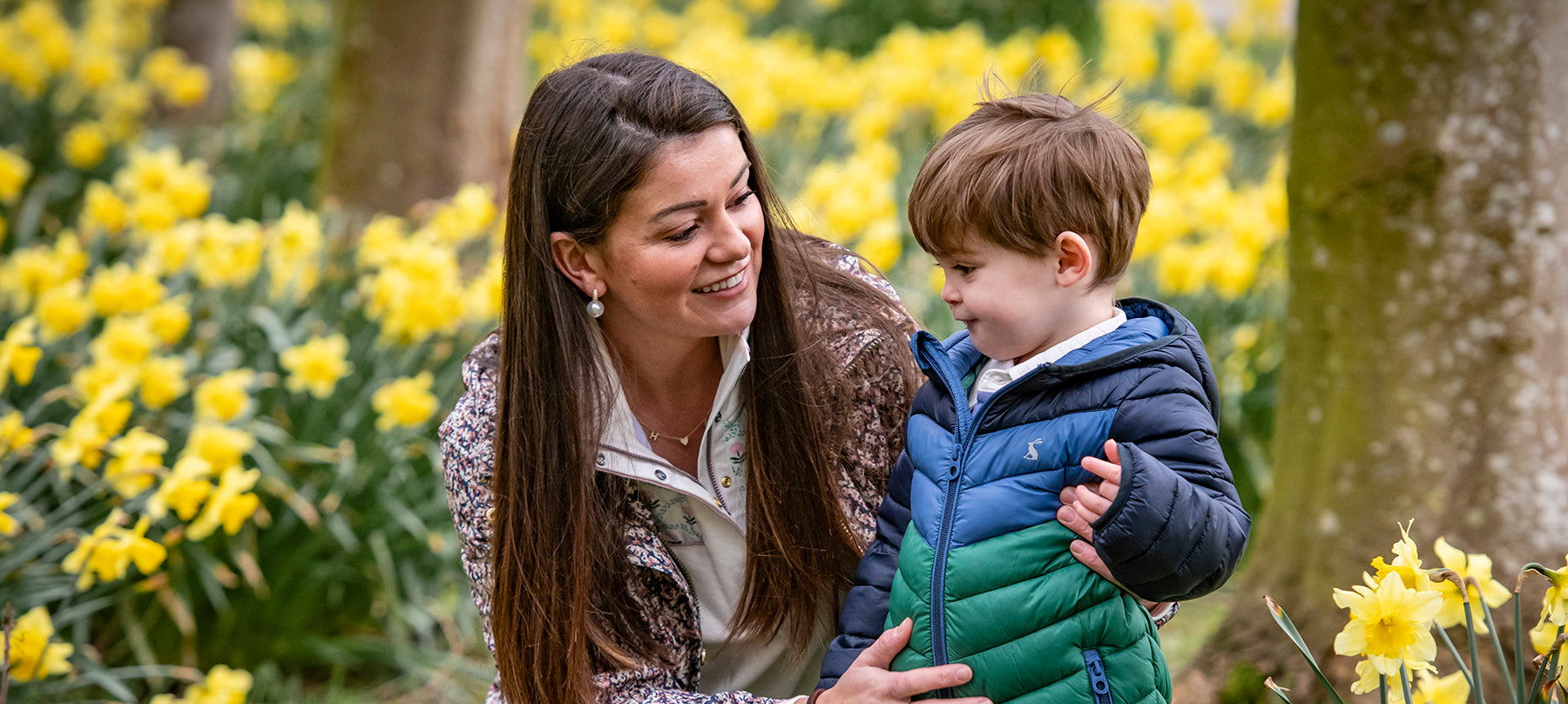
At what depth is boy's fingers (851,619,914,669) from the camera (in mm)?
1457

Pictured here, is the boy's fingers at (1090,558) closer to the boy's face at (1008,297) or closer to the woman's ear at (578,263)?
the boy's face at (1008,297)

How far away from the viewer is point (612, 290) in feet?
5.98

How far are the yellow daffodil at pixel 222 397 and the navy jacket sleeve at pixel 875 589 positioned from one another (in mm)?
1723

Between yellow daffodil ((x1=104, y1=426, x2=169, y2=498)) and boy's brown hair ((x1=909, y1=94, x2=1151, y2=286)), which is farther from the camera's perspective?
yellow daffodil ((x1=104, y1=426, x2=169, y2=498))

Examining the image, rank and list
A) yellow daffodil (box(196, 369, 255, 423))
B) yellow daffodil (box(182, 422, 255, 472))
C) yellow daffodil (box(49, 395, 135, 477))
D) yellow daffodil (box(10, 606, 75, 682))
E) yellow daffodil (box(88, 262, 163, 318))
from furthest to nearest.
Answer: yellow daffodil (box(88, 262, 163, 318)) → yellow daffodil (box(196, 369, 255, 423)) → yellow daffodil (box(182, 422, 255, 472)) → yellow daffodil (box(49, 395, 135, 477)) → yellow daffodil (box(10, 606, 75, 682))

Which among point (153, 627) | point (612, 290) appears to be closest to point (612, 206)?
point (612, 290)

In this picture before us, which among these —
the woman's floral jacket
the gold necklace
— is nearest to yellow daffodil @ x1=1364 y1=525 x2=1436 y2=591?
the woman's floral jacket

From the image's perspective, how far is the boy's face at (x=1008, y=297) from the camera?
4.62 ft

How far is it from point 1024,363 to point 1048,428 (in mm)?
111

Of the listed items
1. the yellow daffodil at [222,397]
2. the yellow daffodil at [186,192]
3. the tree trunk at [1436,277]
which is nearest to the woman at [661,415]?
the tree trunk at [1436,277]

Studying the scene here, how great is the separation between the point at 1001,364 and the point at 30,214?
440 centimetres

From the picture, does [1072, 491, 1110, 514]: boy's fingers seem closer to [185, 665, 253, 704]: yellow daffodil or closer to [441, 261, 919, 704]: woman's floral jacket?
[441, 261, 919, 704]: woman's floral jacket

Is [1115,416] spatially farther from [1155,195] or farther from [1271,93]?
[1271,93]

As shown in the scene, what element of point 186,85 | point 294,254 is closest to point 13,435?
point 294,254
